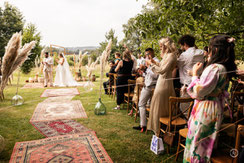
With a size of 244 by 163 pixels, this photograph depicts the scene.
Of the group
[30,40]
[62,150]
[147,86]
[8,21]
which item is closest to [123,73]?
[147,86]

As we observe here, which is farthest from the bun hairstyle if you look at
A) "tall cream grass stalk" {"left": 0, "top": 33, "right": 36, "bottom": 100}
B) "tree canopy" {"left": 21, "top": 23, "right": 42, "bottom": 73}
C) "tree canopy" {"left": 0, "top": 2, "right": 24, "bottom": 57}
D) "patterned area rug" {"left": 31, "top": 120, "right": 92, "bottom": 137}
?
"tree canopy" {"left": 0, "top": 2, "right": 24, "bottom": 57}

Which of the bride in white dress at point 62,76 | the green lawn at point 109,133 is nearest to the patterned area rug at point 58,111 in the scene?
the green lawn at point 109,133

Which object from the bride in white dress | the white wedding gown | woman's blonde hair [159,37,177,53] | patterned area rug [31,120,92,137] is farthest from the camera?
the white wedding gown

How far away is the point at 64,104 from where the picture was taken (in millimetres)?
6324

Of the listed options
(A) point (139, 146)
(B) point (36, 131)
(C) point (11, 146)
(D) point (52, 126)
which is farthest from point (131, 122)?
(C) point (11, 146)

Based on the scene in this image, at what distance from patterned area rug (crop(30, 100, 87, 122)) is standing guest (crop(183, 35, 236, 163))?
3.51m

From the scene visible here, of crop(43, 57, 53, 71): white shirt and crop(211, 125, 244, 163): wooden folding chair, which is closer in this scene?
crop(211, 125, 244, 163): wooden folding chair

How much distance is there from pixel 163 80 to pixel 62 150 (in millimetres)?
2074

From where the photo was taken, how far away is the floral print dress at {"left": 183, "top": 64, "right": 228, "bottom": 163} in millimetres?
1734

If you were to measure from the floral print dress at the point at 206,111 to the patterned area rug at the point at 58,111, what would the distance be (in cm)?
351

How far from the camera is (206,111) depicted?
183 cm

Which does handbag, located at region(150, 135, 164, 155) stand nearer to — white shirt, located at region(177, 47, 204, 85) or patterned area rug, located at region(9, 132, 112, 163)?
patterned area rug, located at region(9, 132, 112, 163)

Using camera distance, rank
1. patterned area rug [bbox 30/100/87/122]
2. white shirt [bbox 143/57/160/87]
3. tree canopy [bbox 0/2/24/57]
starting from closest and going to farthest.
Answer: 1. white shirt [bbox 143/57/160/87]
2. patterned area rug [bbox 30/100/87/122]
3. tree canopy [bbox 0/2/24/57]

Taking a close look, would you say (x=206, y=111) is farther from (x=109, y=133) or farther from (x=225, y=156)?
(x=109, y=133)
